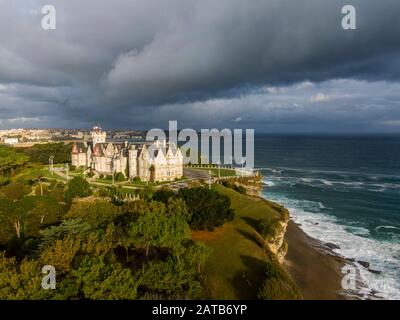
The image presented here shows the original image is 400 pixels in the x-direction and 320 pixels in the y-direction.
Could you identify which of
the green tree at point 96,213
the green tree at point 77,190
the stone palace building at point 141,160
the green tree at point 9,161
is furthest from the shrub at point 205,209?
the green tree at point 9,161

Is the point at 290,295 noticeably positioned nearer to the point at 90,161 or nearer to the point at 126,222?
the point at 126,222

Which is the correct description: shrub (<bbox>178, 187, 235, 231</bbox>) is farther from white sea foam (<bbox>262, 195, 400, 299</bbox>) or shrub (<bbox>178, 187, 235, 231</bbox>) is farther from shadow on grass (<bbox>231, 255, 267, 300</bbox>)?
white sea foam (<bbox>262, 195, 400, 299</bbox>)

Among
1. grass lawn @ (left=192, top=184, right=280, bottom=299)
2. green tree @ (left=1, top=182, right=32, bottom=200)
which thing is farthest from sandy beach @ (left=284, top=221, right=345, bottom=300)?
green tree @ (left=1, top=182, right=32, bottom=200)

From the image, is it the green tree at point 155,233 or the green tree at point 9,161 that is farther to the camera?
the green tree at point 9,161

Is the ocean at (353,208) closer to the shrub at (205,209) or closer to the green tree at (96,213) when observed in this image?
the shrub at (205,209)

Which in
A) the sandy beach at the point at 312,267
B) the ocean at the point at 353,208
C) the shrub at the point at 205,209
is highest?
the shrub at the point at 205,209
